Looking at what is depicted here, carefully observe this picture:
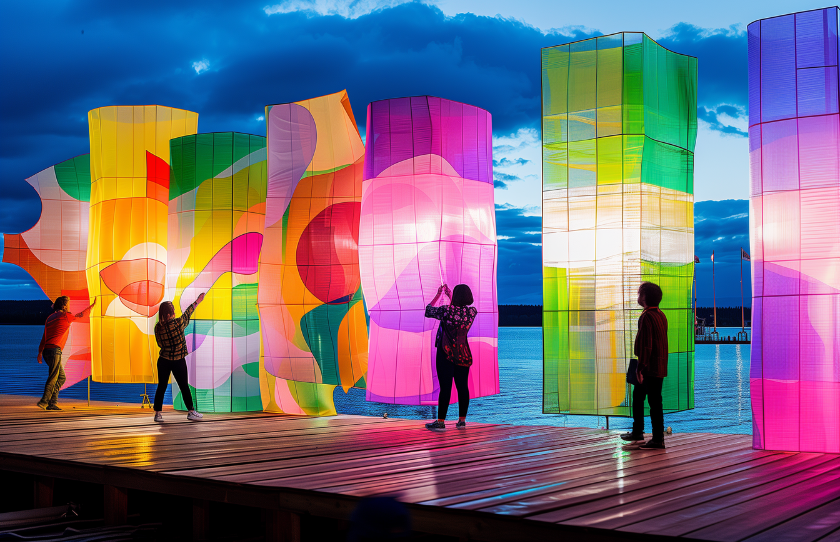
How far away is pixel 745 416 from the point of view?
2098 cm

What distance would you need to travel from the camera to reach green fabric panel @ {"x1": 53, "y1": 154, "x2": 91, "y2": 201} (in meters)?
13.6

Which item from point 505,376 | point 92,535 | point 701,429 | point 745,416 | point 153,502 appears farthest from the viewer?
point 505,376

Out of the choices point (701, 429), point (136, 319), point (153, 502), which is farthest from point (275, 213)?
point (701, 429)

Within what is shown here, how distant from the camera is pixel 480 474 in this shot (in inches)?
229

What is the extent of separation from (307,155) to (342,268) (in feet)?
5.06

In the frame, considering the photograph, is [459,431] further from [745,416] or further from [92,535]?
[745,416]

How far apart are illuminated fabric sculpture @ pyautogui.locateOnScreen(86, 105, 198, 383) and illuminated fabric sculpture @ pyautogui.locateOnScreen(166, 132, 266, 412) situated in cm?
81

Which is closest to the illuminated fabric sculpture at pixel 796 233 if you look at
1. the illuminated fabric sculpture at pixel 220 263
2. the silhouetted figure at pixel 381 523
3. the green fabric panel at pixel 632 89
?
the green fabric panel at pixel 632 89

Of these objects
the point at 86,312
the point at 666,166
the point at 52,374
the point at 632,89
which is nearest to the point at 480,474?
the point at 666,166

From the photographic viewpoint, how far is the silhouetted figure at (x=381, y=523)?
2.76 metres

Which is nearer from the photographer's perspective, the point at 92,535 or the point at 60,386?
the point at 92,535

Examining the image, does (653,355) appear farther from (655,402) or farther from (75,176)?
(75,176)

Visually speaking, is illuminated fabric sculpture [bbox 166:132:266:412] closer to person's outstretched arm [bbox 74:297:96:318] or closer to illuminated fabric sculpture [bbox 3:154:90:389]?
person's outstretched arm [bbox 74:297:96:318]

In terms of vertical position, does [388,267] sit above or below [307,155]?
below
